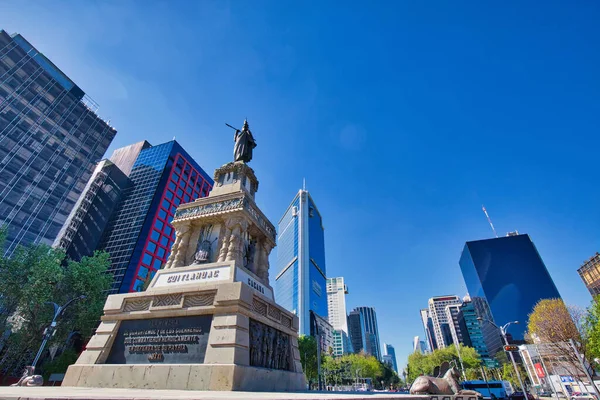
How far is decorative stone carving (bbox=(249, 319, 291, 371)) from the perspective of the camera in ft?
32.0

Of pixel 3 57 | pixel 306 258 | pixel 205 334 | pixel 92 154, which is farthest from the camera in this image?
pixel 306 258

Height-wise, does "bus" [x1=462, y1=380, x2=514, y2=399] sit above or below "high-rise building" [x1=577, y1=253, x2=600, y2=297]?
below

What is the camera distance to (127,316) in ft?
34.3

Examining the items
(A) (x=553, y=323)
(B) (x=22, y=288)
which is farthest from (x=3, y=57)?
(A) (x=553, y=323)

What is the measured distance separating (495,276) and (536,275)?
1537 cm

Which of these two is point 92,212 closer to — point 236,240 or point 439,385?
point 236,240

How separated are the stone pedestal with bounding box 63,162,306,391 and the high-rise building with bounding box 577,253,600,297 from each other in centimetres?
10976

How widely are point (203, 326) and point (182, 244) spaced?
4.99 meters

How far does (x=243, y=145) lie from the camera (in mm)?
17641

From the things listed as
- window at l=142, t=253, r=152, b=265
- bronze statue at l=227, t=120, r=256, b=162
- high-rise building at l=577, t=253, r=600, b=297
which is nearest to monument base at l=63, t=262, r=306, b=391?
bronze statue at l=227, t=120, r=256, b=162

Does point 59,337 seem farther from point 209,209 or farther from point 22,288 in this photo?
point 209,209

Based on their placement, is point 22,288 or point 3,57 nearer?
point 22,288

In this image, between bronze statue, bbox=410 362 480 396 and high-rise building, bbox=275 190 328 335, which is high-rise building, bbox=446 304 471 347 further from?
bronze statue, bbox=410 362 480 396

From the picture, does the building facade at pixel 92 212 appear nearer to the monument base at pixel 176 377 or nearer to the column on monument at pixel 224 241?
the column on monument at pixel 224 241
